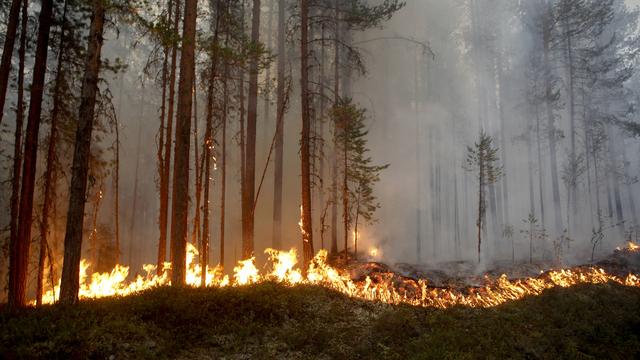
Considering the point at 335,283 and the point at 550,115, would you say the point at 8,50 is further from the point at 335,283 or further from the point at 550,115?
the point at 550,115

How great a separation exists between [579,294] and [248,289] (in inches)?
328

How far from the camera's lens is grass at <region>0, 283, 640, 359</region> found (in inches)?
251

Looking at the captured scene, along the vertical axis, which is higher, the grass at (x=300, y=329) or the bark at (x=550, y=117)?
the bark at (x=550, y=117)

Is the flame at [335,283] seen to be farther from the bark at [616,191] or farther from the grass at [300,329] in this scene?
the bark at [616,191]

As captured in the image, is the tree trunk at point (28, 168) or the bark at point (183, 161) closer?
the tree trunk at point (28, 168)

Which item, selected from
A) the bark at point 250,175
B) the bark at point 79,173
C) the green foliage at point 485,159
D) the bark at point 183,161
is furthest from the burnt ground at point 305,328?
the green foliage at point 485,159

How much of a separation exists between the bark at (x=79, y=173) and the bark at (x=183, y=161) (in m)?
2.28

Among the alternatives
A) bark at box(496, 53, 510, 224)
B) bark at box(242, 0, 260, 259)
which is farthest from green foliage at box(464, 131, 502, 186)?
bark at box(242, 0, 260, 259)

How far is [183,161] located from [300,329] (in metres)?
5.66

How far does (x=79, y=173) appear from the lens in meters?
8.10

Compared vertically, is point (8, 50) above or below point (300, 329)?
above

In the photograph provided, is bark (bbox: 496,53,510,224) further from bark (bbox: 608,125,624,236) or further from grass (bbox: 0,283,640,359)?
grass (bbox: 0,283,640,359)

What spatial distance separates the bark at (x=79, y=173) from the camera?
7.84 m

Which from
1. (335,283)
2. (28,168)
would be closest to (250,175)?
(335,283)
